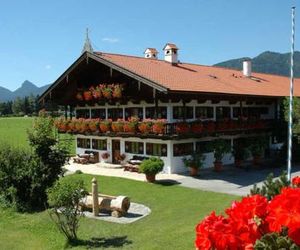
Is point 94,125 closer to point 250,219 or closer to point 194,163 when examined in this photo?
point 194,163

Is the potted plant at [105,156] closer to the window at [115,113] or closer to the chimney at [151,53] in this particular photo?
the window at [115,113]

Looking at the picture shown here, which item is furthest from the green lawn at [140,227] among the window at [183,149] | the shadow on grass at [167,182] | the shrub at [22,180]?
the window at [183,149]

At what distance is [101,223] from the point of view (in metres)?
16.6

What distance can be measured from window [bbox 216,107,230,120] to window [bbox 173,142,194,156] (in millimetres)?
4205

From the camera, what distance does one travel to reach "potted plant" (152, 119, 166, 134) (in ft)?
85.8

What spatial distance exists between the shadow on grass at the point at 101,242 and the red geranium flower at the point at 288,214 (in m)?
11.6

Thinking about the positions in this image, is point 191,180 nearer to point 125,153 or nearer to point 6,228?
point 125,153

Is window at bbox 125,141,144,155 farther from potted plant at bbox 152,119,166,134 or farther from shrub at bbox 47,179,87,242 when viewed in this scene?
shrub at bbox 47,179,87,242

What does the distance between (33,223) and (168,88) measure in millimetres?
11351

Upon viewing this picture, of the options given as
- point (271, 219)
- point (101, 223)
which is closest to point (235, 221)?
point (271, 219)

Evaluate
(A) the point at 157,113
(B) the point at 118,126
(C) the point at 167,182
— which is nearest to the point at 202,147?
(A) the point at 157,113

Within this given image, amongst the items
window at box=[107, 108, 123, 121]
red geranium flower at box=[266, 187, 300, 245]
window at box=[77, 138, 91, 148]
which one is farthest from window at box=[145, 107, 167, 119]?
red geranium flower at box=[266, 187, 300, 245]

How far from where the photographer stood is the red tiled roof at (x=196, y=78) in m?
28.0

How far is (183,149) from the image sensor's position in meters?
28.1
